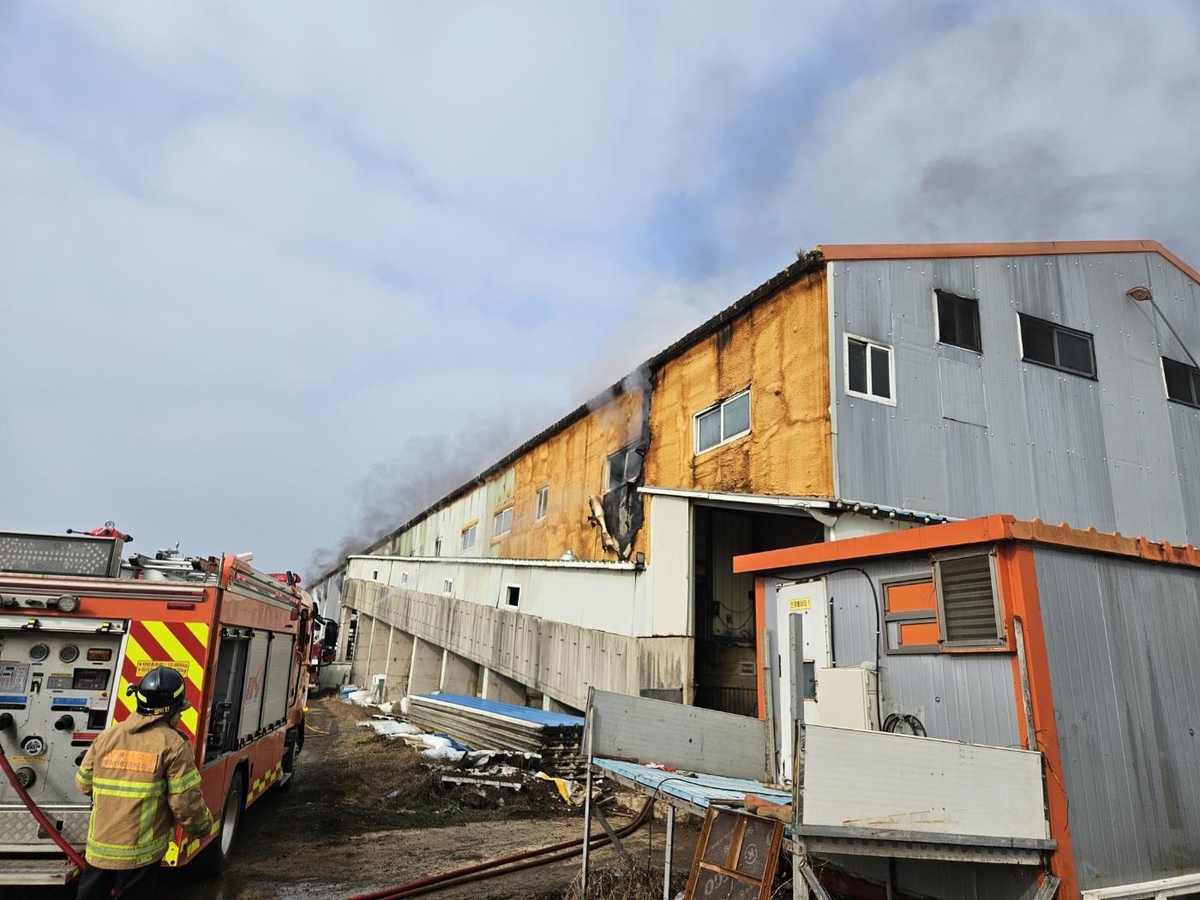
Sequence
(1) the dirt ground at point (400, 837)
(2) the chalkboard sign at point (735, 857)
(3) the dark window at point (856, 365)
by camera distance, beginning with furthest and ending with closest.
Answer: (3) the dark window at point (856, 365) < (1) the dirt ground at point (400, 837) < (2) the chalkboard sign at point (735, 857)

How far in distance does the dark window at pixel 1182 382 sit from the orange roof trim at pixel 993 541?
10.3m

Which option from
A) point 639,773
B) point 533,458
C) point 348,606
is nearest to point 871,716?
point 639,773

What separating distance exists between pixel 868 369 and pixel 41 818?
36.3ft

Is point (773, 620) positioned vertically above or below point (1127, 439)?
below

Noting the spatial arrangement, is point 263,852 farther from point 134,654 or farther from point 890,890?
point 890,890

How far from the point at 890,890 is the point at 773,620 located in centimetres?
279

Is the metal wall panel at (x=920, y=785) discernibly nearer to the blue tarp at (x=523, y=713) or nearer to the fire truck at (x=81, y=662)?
the fire truck at (x=81, y=662)

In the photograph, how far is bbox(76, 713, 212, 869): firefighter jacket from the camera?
4398 mm

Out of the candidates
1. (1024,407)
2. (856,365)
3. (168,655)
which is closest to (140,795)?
(168,655)

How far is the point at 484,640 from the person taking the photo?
20.0m

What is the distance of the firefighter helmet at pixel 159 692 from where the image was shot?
459cm

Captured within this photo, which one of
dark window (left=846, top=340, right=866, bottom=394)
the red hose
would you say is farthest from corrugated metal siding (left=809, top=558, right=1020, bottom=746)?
the red hose

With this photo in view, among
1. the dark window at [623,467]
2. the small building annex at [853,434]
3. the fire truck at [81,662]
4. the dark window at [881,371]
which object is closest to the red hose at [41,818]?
the fire truck at [81,662]

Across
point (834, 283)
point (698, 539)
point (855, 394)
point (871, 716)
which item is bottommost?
point (871, 716)
